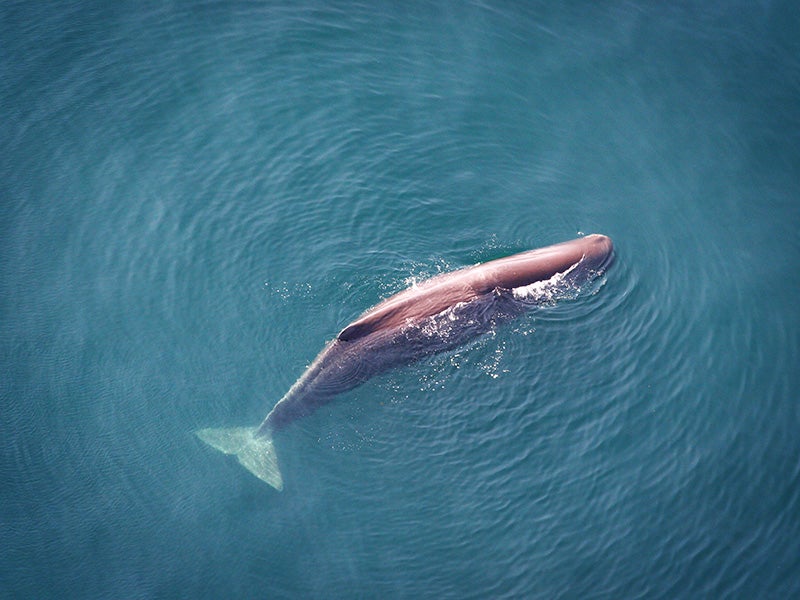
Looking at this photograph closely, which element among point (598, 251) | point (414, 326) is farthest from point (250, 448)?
point (598, 251)

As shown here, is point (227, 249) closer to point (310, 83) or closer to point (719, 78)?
point (310, 83)

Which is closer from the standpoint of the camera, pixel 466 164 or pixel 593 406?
pixel 593 406

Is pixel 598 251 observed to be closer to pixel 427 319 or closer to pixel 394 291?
pixel 427 319

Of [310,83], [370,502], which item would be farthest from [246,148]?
[370,502]

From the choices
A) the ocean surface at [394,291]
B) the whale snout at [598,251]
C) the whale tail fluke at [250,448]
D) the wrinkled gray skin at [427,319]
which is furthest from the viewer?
the whale snout at [598,251]

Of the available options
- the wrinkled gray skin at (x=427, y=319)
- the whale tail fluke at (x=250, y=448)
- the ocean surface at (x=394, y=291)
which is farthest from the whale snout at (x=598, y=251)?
the whale tail fluke at (x=250, y=448)

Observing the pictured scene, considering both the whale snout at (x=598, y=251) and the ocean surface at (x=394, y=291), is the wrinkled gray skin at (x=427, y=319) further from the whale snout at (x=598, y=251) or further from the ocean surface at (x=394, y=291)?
the ocean surface at (x=394, y=291)
